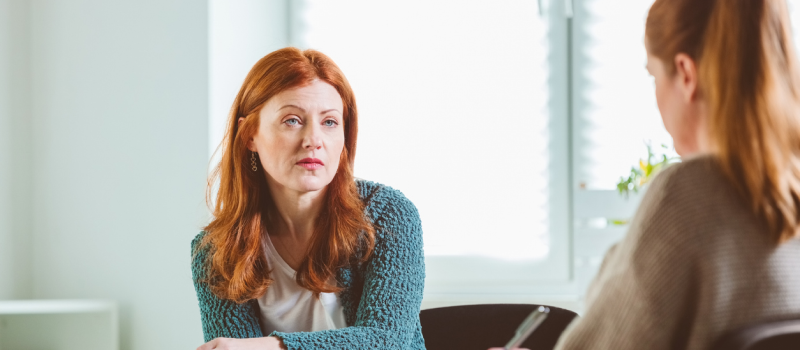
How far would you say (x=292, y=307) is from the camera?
1390mm

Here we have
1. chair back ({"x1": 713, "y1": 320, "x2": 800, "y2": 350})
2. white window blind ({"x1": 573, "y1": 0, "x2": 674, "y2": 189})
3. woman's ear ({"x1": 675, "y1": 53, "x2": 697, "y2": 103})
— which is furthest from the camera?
white window blind ({"x1": 573, "y1": 0, "x2": 674, "y2": 189})

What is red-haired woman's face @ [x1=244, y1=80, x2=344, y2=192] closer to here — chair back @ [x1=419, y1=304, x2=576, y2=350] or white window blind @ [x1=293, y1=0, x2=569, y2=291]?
chair back @ [x1=419, y1=304, x2=576, y2=350]

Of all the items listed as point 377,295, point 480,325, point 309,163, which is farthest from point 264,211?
point 480,325

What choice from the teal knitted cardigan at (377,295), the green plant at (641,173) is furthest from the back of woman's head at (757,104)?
the green plant at (641,173)

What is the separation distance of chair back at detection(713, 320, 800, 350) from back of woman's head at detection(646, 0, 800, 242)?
10cm

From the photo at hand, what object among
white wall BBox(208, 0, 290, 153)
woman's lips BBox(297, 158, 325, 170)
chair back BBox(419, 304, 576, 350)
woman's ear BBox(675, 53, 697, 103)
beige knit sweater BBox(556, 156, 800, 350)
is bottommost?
chair back BBox(419, 304, 576, 350)

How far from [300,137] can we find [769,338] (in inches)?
36.9

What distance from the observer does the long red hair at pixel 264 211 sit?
1.35m

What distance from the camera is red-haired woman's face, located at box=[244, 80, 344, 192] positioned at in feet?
4.40

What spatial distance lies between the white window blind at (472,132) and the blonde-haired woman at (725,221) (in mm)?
1380

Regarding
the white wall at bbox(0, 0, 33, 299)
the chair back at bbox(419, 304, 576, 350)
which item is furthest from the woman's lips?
the white wall at bbox(0, 0, 33, 299)

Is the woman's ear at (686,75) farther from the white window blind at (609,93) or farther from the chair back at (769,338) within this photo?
the white window blind at (609,93)

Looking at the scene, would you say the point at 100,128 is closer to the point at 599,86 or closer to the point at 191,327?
the point at 191,327

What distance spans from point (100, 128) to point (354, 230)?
1011 millimetres
